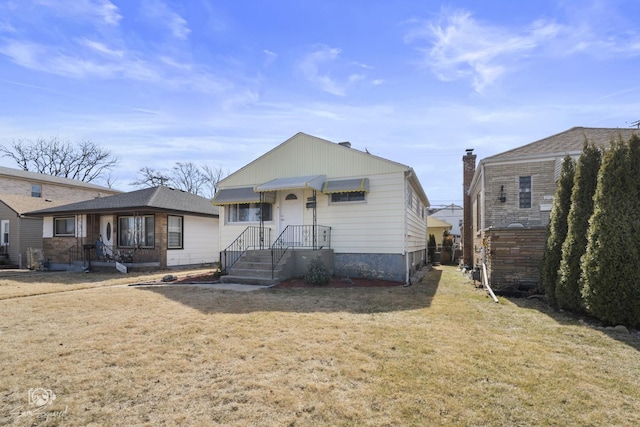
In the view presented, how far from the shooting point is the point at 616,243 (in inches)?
215

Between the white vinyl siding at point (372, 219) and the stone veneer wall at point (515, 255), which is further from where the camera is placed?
the white vinyl siding at point (372, 219)

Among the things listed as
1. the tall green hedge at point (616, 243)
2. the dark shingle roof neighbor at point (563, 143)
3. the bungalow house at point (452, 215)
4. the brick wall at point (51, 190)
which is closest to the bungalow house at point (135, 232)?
the brick wall at point (51, 190)

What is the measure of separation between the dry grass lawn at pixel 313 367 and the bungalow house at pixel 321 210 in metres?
4.06

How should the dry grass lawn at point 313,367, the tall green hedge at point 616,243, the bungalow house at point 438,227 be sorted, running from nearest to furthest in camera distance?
the dry grass lawn at point 313,367
the tall green hedge at point 616,243
the bungalow house at point 438,227

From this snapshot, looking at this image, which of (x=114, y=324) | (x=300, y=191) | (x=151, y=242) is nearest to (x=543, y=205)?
(x=300, y=191)

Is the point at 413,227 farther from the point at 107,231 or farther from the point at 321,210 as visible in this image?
the point at 107,231

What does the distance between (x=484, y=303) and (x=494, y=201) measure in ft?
18.5

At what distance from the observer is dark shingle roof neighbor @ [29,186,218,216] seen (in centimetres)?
1455

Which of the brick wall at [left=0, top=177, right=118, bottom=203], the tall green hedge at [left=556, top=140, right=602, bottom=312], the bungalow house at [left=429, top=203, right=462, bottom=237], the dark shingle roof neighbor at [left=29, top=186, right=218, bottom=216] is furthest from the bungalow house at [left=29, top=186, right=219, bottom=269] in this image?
the bungalow house at [left=429, top=203, right=462, bottom=237]

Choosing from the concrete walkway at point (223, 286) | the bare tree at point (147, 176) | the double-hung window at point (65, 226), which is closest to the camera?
the concrete walkway at point (223, 286)

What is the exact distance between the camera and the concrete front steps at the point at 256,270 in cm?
984

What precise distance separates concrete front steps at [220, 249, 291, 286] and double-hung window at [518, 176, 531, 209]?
8.15 meters

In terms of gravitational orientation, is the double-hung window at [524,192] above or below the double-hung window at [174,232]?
above

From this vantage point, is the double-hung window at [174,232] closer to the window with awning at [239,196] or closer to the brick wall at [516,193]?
the window with awning at [239,196]
